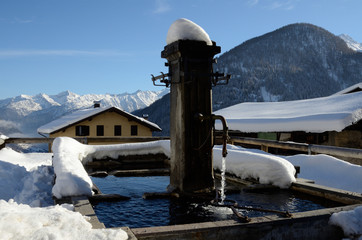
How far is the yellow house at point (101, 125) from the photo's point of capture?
30000 mm

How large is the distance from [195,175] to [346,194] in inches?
95.6

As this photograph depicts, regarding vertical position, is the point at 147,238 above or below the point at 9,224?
below

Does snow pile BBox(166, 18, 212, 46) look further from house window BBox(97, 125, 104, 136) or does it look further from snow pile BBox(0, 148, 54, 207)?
house window BBox(97, 125, 104, 136)

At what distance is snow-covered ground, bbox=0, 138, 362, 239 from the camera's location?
3.06 metres

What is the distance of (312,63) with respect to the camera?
144m

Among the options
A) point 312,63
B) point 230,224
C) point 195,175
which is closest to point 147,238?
point 230,224

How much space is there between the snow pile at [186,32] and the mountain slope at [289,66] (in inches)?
4132

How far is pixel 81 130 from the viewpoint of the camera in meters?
31.0

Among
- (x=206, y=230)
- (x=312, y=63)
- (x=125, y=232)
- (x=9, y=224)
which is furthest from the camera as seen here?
(x=312, y=63)

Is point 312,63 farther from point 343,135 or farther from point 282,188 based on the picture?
point 282,188

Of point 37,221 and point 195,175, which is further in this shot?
point 195,175

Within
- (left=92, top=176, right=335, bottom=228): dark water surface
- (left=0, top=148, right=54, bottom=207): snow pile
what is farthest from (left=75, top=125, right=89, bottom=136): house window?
(left=92, top=176, right=335, bottom=228): dark water surface

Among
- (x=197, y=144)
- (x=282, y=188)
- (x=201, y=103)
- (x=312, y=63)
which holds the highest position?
(x=312, y=63)

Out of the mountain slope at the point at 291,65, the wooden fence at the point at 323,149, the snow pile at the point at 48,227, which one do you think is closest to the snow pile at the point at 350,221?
the snow pile at the point at 48,227
